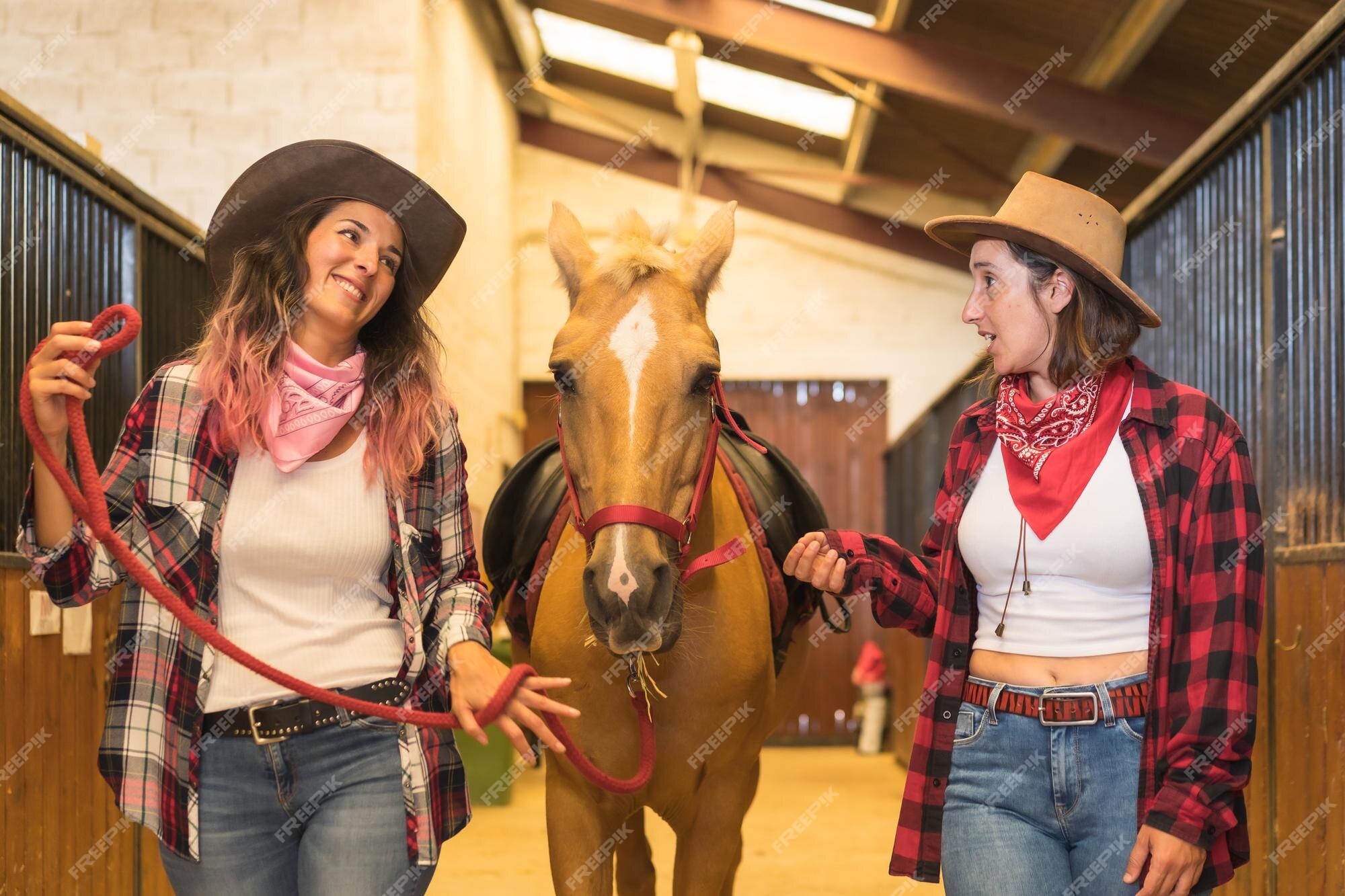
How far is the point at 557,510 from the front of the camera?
8.89 feet

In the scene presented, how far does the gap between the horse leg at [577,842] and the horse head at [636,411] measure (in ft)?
1.61

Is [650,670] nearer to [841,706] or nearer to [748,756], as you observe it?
[748,756]

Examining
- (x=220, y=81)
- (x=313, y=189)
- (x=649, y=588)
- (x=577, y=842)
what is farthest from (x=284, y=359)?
(x=220, y=81)

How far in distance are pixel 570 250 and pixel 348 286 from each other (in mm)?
618

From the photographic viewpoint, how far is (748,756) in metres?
2.43

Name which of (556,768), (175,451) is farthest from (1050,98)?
(175,451)

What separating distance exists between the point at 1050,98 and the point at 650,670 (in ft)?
18.4

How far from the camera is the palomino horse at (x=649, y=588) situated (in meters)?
1.84

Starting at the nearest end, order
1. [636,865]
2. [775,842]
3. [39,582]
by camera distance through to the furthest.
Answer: [39,582] < [636,865] < [775,842]

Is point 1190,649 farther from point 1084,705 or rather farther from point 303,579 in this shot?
point 303,579

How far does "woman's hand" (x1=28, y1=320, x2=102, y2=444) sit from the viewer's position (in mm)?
1352

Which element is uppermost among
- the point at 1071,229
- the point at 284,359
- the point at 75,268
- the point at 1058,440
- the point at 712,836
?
the point at 75,268

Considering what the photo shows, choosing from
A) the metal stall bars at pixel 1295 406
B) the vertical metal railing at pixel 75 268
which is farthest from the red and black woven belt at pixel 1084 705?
the vertical metal railing at pixel 75 268

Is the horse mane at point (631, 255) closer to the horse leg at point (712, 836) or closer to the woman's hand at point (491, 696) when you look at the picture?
the woman's hand at point (491, 696)
